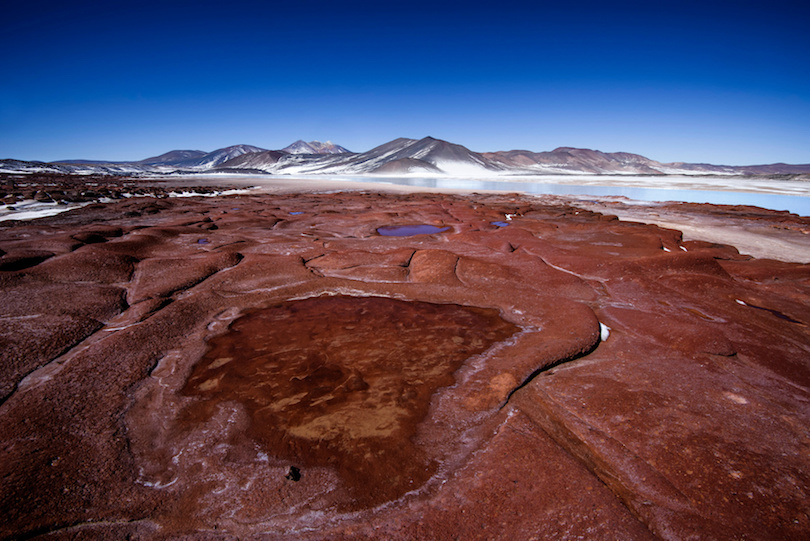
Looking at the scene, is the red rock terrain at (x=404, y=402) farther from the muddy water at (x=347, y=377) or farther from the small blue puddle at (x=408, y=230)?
the small blue puddle at (x=408, y=230)

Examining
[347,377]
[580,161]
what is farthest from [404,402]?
[580,161]

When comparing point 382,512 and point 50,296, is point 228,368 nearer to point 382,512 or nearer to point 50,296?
point 382,512

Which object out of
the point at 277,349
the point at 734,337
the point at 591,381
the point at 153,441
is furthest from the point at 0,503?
the point at 734,337

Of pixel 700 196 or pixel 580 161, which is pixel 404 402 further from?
pixel 580 161

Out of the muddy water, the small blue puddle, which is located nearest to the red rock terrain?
the muddy water

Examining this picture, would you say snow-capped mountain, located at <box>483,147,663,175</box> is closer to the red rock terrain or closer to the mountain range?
the mountain range

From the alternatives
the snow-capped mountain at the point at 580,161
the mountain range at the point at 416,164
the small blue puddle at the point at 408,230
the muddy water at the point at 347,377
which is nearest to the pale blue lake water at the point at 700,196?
the small blue puddle at the point at 408,230

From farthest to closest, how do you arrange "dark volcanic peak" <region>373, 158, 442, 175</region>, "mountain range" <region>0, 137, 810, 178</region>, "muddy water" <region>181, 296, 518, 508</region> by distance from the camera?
"mountain range" <region>0, 137, 810, 178</region> → "dark volcanic peak" <region>373, 158, 442, 175</region> → "muddy water" <region>181, 296, 518, 508</region>
